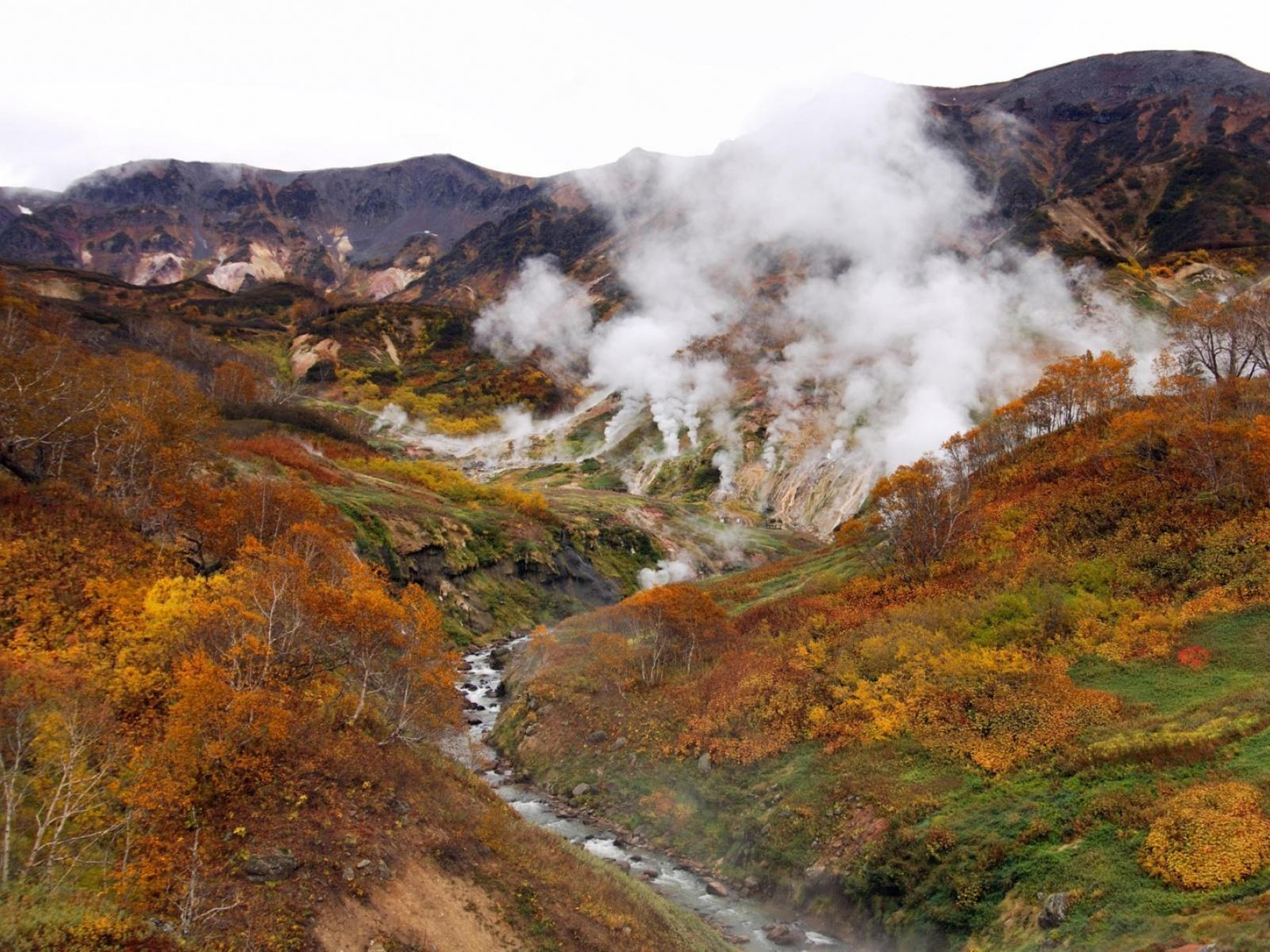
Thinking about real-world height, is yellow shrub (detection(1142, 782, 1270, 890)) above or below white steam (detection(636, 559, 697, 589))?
above

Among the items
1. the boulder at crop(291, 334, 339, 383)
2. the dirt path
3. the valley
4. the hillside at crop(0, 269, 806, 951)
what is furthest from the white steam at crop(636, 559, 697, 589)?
the boulder at crop(291, 334, 339, 383)

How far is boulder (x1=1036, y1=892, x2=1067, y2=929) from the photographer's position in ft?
57.8

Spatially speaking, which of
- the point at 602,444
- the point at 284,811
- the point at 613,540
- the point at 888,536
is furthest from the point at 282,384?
the point at 284,811

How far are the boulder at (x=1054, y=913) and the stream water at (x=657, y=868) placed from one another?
7712 mm

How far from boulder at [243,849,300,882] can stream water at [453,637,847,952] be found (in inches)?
613

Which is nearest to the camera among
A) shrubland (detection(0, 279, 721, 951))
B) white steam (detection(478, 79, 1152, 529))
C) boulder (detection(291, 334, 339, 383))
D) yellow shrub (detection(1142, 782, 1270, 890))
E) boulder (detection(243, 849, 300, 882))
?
shrubland (detection(0, 279, 721, 951))

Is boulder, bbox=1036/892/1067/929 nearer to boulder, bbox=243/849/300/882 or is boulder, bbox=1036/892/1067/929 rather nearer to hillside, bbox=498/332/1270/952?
hillside, bbox=498/332/1270/952

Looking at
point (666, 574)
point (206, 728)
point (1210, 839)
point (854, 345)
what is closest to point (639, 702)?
point (206, 728)

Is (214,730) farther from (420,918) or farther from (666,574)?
(666,574)

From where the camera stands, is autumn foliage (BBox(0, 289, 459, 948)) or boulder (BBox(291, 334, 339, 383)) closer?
autumn foliage (BBox(0, 289, 459, 948))

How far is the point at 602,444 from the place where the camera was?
144 meters

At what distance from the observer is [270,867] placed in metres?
17.0

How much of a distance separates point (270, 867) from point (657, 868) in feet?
58.8

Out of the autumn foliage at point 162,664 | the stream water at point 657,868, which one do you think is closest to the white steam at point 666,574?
the stream water at point 657,868
